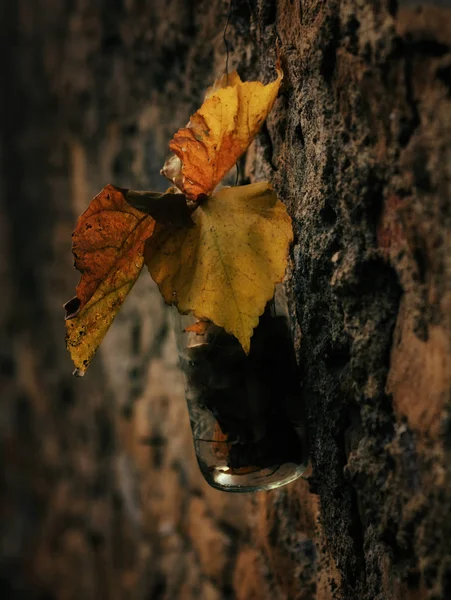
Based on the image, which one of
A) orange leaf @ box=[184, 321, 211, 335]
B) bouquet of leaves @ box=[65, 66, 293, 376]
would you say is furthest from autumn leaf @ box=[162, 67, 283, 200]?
orange leaf @ box=[184, 321, 211, 335]

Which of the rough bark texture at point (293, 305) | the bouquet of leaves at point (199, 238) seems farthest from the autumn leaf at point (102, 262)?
the rough bark texture at point (293, 305)

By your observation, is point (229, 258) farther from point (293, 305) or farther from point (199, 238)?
point (293, 305)

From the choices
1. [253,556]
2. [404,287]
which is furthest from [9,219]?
[404,287]

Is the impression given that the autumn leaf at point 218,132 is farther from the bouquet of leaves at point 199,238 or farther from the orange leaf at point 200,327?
Result: the orange leaf at point 200,327

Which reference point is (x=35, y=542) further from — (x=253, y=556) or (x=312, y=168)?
(x=312, y=168)

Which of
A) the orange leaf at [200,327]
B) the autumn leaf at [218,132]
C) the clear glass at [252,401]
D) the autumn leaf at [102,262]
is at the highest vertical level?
the autumn leaf at [218,132]

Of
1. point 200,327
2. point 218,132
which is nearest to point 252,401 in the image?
point 200,327
